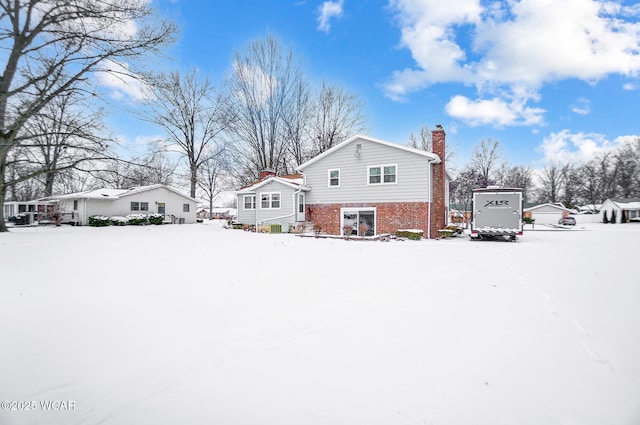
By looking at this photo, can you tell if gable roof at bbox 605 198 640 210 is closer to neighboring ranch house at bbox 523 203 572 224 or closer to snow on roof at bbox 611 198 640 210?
snow on roof at bbox 611 198 640 210

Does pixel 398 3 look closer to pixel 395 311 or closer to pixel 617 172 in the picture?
pixel 395 311

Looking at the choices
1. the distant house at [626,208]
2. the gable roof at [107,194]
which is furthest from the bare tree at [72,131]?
the distant house at [626,208]

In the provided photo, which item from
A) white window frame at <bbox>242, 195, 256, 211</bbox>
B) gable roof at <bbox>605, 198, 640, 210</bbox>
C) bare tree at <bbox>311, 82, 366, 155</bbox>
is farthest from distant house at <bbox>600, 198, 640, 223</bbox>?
white window frame at <bbox>242, 195, 256, 211</bbox>

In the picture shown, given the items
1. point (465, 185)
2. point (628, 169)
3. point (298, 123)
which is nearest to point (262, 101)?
point (298, 123)

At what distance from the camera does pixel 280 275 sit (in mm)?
6586

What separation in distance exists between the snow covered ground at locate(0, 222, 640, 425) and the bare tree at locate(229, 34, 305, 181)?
1122 inches

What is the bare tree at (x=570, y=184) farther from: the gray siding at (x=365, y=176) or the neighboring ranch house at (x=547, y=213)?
the gray siding at (x=365, y=176)

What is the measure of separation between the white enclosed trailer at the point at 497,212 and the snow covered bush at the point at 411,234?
3120 millimetres

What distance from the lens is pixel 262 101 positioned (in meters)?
32.1

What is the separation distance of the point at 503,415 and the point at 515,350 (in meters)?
1.26

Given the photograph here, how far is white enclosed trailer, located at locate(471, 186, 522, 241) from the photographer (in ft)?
49.8

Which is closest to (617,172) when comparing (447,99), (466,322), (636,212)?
(636,212)

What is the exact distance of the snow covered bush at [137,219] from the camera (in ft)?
86.9

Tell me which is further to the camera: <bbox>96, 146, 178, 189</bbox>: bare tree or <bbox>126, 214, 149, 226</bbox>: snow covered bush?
<bbox>126, 214, 149, 226</bbox>: snow covered bush
